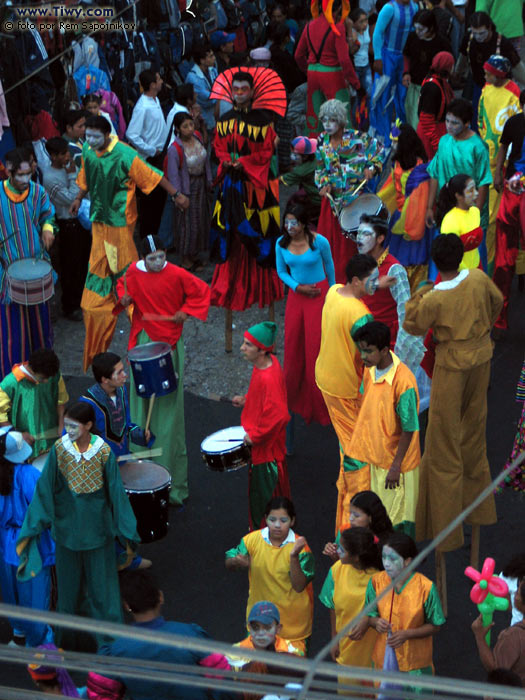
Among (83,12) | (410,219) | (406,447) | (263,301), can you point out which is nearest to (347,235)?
(410,219)

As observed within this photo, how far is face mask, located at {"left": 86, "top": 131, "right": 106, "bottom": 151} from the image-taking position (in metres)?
7.79

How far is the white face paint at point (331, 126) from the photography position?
8.16 metres

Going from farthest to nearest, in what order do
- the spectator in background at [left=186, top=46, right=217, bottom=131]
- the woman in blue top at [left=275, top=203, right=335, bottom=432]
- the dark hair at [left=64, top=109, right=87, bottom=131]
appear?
the spectator in background at [left=186, top=46, right=217, bottom=131] → the dark hair at [left=64, top=109, right=87, bottom=131] → the woman in blue top at [left=275, top=203, right=335, bottom=432]

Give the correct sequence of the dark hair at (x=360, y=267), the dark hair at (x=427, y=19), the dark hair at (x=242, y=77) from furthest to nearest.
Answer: the dark hair at (x=427, y=19) → the dark hair at (x=242, y=77) → the dark hair at (x=360, y=267)

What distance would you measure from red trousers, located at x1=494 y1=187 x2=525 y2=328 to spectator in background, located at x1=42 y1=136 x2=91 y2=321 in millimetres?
3300

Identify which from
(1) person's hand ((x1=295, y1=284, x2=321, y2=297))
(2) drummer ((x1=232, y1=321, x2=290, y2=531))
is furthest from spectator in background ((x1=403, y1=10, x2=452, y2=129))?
(2) drummer ((x1=232, y1=321, x2=290, y2=531))

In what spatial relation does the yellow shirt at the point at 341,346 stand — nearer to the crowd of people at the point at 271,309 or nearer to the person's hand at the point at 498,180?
the crowd of people at the point at 271,309

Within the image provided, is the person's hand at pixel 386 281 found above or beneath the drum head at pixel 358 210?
above

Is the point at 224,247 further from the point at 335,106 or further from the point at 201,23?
the point at 201,23

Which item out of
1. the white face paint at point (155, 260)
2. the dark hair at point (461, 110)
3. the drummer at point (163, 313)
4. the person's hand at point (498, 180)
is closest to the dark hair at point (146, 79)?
the dark hair at point (461, 110)

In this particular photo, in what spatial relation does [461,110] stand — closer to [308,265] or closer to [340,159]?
[340,159]

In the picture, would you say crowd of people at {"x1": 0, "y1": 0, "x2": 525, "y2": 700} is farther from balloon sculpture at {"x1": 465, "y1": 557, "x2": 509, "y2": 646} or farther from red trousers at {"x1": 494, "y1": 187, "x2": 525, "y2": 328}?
balloon sculpture at {"x1": 465, "y1": 557, "x2": 509, "y2": 646}

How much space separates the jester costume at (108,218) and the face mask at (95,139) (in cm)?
9

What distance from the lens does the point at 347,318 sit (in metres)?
6.02
